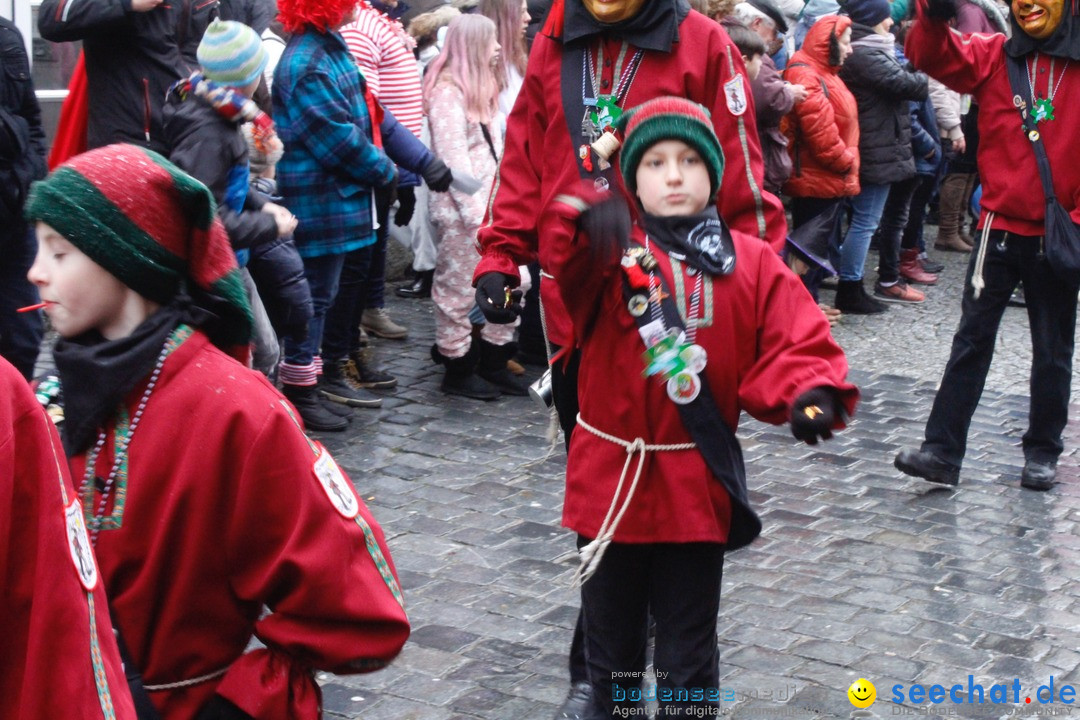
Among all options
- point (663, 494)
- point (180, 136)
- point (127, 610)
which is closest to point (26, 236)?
point (180, 136)

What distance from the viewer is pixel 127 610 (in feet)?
7.53

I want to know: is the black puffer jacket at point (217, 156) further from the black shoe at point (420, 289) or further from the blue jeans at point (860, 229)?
the blue jeans at point (860, 229)

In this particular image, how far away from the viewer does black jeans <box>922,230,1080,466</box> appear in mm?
5781

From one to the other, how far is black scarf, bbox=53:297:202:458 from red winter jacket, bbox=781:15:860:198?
6.79m

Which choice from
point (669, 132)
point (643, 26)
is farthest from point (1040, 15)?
point (669, 132)

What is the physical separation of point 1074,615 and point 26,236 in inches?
167

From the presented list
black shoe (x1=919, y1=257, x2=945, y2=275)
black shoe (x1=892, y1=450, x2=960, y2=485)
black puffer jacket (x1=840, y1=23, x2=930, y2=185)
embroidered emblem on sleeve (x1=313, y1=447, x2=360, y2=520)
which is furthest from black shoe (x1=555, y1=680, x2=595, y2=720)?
black shoe (x1=919, y1=257, x2=945, y2=275)

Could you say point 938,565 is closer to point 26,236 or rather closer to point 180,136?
point 180,136

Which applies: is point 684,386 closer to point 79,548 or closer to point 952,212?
point 79,548

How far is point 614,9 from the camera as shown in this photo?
152 inches

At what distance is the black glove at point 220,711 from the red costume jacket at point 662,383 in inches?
50.8

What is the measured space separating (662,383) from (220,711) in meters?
1.41

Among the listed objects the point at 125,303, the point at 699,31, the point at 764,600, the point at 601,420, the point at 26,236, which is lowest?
the point at 764,600

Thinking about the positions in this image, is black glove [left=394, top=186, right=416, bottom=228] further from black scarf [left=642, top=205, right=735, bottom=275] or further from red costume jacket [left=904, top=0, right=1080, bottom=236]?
black scarf [left=642, top=205, right=735, bottom=275]
